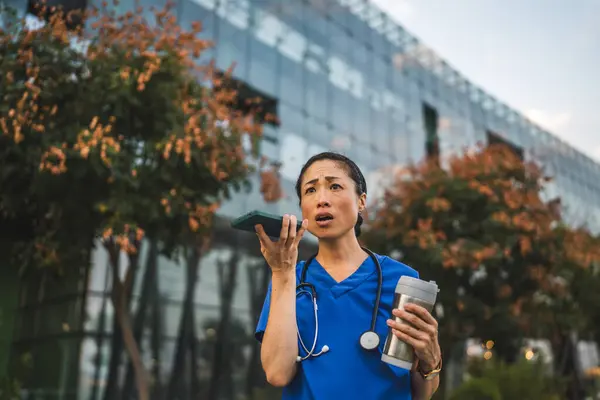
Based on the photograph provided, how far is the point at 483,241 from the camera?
15898 mm

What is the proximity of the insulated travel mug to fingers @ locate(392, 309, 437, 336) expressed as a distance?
0.07 feet

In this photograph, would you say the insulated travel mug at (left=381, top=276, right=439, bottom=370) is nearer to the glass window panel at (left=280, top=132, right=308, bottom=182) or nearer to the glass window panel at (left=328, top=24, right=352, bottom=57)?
the glass window panel at (left=280, top=132, right=308, bottom=182)

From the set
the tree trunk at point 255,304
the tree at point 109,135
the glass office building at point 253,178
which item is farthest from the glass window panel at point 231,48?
the tree trunk at point 255,304

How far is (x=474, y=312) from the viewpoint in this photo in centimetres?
1642

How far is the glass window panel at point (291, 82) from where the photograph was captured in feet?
60.5

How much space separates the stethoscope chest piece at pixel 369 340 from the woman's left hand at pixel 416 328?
2.8 inches

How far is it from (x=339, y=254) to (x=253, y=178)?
1391 cm

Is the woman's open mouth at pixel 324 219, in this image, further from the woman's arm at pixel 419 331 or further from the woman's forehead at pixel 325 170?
the woman's arm at pixel 419 331

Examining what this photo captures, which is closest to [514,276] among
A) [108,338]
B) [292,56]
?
[292,56]

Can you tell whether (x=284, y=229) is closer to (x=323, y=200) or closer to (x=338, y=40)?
(x=323, y=200)

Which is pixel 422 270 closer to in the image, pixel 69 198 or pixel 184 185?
pixel 184 185

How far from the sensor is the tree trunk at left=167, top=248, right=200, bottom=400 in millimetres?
14633

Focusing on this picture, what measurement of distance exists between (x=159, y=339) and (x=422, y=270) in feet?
23.9

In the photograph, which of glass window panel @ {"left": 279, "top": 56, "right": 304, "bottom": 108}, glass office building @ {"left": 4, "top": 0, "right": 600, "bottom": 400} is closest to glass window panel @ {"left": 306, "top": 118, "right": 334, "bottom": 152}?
glass office building @ {"left": 4, "top": 0, "right": 600, "bottom": 400}
